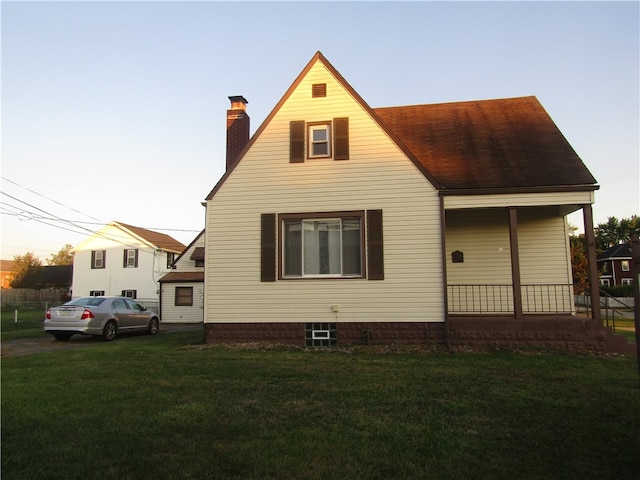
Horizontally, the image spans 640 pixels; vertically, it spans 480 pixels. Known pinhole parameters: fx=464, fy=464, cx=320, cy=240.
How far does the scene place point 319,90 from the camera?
11.9 metres

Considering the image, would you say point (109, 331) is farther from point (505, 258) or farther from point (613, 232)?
point (613, 232)

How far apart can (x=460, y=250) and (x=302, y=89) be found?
237 inches

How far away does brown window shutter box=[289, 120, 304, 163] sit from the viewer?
38.5ft

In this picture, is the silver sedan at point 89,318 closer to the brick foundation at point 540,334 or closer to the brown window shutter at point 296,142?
the brown window shutter at point 296,142

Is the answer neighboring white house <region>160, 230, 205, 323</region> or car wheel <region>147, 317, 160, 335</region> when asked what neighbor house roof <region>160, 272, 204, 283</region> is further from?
car wheel <region>147, 317, 160, 335</region>

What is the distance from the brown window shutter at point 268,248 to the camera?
37.4 ft

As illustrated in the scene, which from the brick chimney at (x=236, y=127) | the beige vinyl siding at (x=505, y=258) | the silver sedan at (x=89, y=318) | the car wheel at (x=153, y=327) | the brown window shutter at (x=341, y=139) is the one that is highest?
the brick chimney at (x=236, y=127)

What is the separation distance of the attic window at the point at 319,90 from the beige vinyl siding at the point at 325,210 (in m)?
0.12

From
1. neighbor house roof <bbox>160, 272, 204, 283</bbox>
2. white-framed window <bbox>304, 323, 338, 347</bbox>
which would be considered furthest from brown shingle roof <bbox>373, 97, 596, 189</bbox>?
neighbor house roof <bbox>160, 272, 204, 283</bbox>

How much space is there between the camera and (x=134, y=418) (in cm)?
516

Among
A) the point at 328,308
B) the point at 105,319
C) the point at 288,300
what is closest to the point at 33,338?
the point at 105,319

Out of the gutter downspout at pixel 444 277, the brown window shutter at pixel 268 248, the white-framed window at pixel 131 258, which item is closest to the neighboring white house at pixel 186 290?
the white-framed window at pixel 131 258

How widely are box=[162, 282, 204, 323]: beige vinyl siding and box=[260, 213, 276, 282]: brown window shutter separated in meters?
15.0

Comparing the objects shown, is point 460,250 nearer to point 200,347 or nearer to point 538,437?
point 200,347
